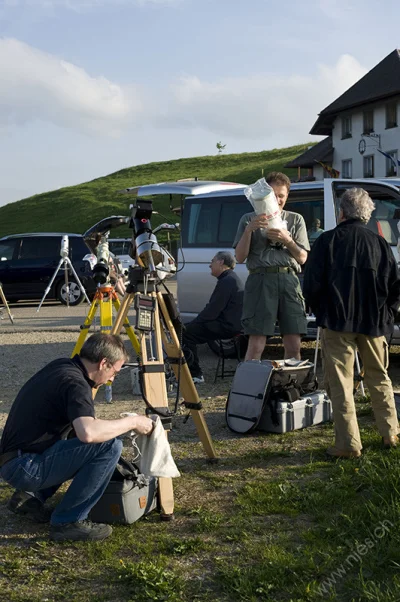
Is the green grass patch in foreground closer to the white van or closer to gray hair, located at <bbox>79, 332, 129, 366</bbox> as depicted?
gray hair, located at <bbox>79, 332, 129, 366</bbox>

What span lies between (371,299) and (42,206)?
67.7m

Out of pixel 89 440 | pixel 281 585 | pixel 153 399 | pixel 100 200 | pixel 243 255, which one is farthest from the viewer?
pixel 100 200

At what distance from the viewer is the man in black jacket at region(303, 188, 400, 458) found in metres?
5.27

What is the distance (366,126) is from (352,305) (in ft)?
138

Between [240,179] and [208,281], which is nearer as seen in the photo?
[208,281]

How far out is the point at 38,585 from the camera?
371 centimetres

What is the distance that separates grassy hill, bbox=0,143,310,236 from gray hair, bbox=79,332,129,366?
50789 millimetres

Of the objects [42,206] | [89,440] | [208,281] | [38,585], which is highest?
[42,206]

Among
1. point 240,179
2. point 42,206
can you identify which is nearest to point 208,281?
point 240,179

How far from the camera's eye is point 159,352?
4.93m

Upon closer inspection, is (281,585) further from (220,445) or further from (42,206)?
(42,206)

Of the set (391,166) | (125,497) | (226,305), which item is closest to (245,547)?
(125,497)

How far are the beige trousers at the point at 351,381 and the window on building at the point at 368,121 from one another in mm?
41312

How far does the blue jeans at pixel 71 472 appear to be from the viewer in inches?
167
